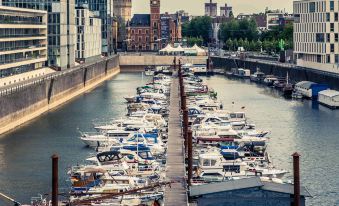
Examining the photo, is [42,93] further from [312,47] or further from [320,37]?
[312,47]

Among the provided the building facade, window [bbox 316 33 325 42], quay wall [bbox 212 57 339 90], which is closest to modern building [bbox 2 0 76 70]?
the building facade

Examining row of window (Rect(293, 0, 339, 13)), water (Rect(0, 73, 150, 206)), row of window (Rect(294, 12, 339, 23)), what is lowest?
water (Rect(0, 73, 150, 206))

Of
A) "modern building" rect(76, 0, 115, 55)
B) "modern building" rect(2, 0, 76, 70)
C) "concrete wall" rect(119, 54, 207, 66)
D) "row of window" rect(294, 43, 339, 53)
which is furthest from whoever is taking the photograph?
"concrete wall" rect(119, 54, 207, 66)

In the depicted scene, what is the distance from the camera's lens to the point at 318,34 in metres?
126

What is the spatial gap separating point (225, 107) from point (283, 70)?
1717 inches

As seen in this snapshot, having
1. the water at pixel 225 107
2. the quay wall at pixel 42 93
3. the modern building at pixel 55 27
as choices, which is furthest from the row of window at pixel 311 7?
the modern building at pixel 55 27

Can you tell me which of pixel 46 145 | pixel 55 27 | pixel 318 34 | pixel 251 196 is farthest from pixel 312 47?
pixel 251 196

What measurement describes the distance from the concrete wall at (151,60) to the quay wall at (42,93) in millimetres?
41755

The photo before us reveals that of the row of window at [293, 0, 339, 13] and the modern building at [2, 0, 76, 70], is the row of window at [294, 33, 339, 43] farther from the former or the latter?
the modern building at [2, 0, 76, 70]

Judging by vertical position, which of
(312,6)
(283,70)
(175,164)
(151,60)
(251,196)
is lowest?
(175,164)

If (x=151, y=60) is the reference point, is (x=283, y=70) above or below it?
above

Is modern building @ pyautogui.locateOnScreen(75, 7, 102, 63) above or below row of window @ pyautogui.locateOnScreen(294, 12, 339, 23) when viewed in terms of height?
below

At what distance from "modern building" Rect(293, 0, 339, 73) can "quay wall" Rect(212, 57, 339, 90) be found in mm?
1706

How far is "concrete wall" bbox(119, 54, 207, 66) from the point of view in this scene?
604ft
